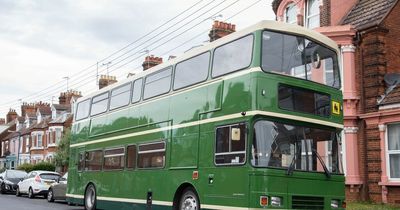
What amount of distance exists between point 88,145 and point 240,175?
9089 mm

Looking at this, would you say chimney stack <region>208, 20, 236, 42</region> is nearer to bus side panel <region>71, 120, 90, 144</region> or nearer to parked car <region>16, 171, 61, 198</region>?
bus side panel <region>71, 120, 90, 144</region>

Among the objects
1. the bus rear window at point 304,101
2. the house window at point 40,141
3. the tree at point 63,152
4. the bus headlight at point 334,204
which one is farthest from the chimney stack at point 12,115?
the bus headlight at point 334,204

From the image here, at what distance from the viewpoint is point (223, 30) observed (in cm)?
2644

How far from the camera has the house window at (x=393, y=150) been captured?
58.5 feet

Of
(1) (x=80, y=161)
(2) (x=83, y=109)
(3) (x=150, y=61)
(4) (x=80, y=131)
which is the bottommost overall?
(1) (x=80, y=161)

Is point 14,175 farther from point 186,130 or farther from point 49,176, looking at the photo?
point 186,130

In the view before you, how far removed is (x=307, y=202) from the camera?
34.4 ft

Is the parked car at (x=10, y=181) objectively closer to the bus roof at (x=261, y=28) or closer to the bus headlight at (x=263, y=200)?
the bus roof at (x=261, y=28)

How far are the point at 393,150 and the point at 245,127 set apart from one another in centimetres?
1000

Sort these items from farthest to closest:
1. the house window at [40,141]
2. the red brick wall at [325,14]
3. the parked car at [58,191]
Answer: the house window at [40,141]
the parked car at [58,191]
the red brick wall at [325,14]

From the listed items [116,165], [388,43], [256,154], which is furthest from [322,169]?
[388,43]

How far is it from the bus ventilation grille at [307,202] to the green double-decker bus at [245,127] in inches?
1.2

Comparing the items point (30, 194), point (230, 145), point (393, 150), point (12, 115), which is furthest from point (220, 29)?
point (12, 115)

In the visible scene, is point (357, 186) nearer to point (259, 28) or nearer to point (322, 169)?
point (322, 169)
